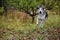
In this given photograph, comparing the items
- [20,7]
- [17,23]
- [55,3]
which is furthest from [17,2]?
[55,3]

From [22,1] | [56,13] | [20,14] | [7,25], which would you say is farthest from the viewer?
[56,13]

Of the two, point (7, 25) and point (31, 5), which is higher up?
point (31, 5)

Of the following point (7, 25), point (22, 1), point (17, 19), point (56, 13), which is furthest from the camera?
point (56, 13)

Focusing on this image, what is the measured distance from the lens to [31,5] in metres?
13.4

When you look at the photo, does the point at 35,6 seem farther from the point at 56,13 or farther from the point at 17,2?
the point at 56,13

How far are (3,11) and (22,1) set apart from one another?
397 cm

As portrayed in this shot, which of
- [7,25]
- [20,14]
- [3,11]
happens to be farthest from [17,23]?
[3,11]

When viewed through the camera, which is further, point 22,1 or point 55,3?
point 55,3

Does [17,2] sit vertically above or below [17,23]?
above

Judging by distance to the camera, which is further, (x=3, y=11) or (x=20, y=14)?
(x=3, y=11)

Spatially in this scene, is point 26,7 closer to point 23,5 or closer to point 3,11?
point 23,5

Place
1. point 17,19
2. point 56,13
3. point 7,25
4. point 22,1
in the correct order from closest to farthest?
point 7,25
point 22,1
point 17,19
point 56,13

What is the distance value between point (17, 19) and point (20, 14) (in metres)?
1.07

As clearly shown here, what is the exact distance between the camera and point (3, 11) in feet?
55.8
